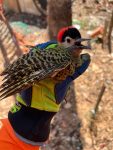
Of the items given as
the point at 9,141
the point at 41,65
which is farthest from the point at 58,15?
the point at 41,65

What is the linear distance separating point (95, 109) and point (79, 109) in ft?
0.67

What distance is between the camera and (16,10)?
6980 mm

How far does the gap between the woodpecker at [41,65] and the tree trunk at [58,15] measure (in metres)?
2.40

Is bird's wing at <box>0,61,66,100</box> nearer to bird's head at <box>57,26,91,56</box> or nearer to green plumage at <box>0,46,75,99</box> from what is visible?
green plumage at <box>0,46,75,99</box>

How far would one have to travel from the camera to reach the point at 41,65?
2.54 m

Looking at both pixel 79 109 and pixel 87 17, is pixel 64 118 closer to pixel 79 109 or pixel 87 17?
pixel 79 109

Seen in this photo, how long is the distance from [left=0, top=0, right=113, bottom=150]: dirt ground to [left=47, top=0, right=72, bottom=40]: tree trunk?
2.14 feet

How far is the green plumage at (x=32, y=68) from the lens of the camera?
2477mm

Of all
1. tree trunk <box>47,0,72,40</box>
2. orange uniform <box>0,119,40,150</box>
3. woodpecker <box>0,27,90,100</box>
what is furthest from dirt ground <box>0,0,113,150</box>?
woodpecker <box>0,27,90,100</box>

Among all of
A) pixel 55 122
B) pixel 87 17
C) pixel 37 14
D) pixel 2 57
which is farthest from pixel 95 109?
pixel 37 14

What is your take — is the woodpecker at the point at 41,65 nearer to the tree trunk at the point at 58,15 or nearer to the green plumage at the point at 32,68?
the green plumage at the point at 32,68

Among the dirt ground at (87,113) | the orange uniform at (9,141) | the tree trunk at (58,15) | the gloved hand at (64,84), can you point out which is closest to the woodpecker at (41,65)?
the gloved hand at (64,84)

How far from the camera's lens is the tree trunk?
5051 mm

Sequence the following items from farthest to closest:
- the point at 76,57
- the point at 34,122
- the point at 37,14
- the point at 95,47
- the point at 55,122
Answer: the point at 37,14 < the point at 95,47 < the point at 55,122 < the point at 34,122 < the point at 76,57
